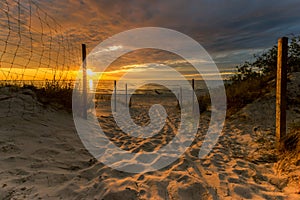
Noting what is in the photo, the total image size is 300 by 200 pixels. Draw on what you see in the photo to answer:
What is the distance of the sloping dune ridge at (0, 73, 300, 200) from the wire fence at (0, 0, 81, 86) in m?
0.93

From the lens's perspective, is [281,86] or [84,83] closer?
[281,86]

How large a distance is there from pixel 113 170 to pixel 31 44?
3430 millimetres

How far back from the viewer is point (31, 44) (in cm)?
416

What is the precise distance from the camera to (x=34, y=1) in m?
4.37

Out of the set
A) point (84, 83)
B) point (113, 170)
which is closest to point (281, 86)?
point (113, 170)

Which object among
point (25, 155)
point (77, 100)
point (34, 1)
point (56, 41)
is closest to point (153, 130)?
point (77, 100)

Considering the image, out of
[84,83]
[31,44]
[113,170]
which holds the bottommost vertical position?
[113,170]

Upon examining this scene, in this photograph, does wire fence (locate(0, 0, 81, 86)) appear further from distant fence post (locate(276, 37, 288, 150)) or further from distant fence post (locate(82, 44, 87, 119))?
distant fence post (locate(276, 37, 288, 150))

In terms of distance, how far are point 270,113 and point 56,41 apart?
22.0 ft

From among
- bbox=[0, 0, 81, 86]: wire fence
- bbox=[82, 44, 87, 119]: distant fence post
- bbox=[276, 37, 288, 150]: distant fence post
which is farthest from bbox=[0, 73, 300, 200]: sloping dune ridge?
bbox=[82, 44, 87, 119]: distant fence post

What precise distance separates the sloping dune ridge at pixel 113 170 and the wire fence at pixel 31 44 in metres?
0.93

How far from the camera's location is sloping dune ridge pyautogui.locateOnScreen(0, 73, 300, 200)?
211 centimetres

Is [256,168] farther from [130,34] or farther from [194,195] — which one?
[130,34]

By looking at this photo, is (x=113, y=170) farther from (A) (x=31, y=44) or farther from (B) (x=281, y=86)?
(A) (x=31, y=44)
